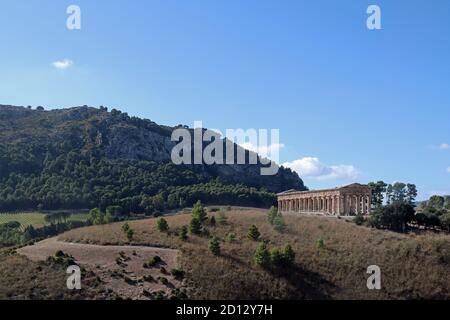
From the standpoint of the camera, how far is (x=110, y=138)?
530 feet

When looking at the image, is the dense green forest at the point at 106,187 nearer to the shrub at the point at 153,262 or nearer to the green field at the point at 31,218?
the green field at the point at 31,218

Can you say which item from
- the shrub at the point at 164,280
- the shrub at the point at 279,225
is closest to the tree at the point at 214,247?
the shrub at the point at 164,280

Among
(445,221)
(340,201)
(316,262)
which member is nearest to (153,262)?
(316,262)

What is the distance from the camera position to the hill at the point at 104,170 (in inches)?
4515

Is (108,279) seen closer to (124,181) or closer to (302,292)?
(302,292)

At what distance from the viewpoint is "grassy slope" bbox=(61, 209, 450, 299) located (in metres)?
53.8

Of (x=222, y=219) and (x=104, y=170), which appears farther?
(x=104, y=170)

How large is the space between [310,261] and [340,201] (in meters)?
30.2

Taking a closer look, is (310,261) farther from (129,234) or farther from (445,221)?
(445,221)

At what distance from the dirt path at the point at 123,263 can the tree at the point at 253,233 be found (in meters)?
10.1

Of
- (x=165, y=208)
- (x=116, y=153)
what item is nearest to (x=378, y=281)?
(x=165, y=208)

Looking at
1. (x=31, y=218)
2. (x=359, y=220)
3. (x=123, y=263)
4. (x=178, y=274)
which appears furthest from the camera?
(x=31, y=218)

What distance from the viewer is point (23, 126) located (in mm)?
169750

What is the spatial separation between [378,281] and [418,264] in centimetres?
619
